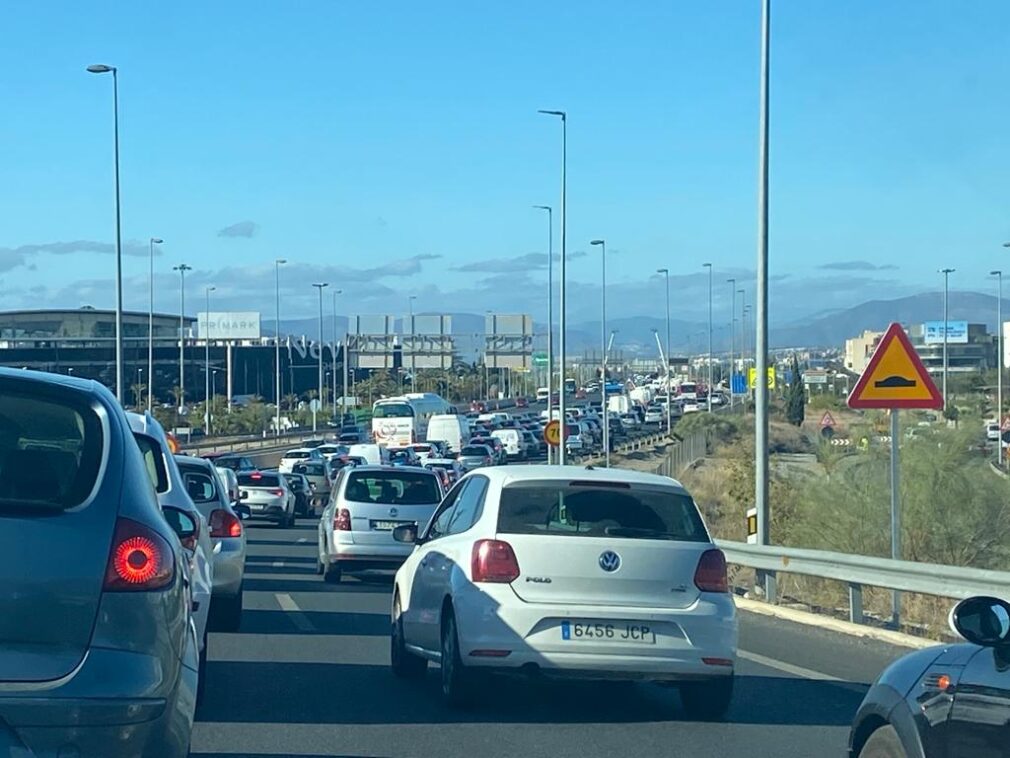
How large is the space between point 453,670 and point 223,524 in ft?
17.3

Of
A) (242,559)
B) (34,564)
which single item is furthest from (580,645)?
(242,559)

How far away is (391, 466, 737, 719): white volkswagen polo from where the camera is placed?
9375 mm

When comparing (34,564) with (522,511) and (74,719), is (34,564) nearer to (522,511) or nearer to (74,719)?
(74,719)

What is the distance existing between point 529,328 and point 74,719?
2831 inches

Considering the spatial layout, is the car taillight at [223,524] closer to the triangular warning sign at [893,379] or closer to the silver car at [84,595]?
the triangular warning sign at [893,379]

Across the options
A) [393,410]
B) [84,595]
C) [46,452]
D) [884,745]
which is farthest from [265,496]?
[393,410]

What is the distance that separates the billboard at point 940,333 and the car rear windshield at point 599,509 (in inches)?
4324

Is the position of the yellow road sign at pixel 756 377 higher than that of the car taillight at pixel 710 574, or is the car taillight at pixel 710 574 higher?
the yellow road sign at pixel 756 377

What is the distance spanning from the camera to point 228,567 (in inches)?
549

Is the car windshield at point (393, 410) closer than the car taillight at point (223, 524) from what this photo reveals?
No

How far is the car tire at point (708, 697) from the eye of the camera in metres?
9.70

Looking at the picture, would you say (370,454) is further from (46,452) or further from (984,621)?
(984,621)

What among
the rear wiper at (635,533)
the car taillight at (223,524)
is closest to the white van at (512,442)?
the car taillight at (223,524)

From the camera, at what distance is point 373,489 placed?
21250 millimetres
